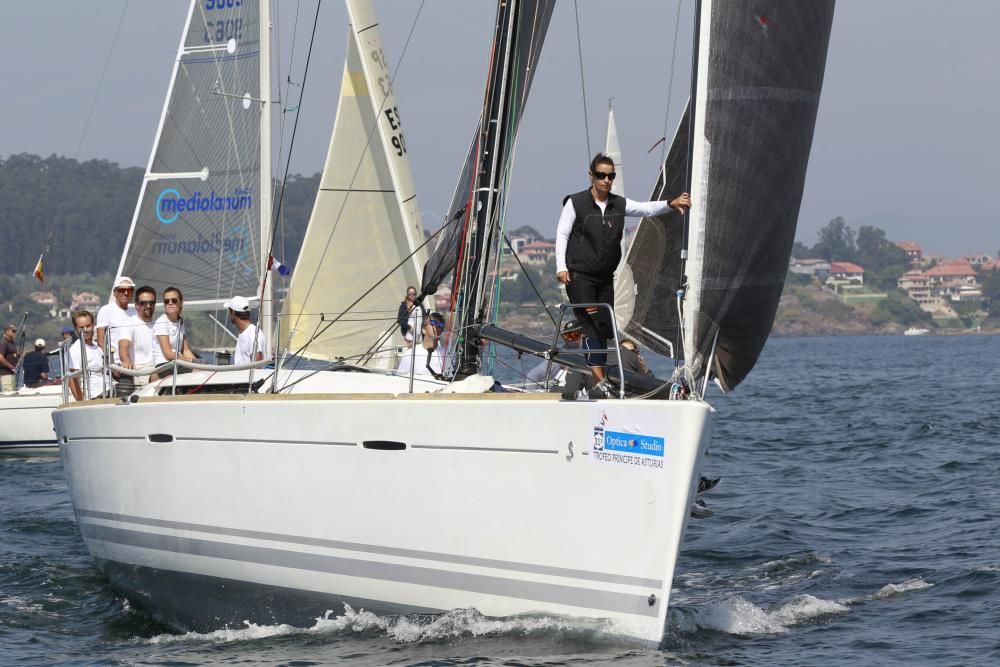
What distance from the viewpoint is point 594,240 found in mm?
7645

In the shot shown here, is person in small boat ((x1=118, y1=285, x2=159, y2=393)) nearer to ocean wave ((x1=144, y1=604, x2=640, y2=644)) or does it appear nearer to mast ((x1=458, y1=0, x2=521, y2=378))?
ocean wave ((x1=144, y1=604, x2=640, y2=644))

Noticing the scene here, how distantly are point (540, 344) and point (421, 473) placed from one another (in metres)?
1.03

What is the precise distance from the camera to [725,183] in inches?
271

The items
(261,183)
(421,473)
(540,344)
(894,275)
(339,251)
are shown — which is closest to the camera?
(421,473)

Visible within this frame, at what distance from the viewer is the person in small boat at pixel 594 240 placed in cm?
756

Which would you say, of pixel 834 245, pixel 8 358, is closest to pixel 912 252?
pixel 834 245

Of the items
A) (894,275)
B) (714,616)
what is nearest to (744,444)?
(714,616)

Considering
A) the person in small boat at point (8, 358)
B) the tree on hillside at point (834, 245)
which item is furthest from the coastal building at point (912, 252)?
the person in small boat at point (8, 358)

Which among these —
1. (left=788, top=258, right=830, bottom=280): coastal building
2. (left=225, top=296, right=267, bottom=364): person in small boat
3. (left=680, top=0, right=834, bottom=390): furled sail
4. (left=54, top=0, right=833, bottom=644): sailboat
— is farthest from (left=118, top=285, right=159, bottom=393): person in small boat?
(left=788, top=258, right=830, bottom=280): coastal building

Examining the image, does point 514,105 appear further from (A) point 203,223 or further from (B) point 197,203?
(B) point 197,203

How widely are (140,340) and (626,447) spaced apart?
4.29m

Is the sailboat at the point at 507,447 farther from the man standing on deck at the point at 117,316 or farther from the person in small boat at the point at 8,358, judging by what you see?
the person in small boat at the point at 8,358

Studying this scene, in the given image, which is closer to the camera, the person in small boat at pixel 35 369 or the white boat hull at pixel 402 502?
the white boat hull at pixel 402 502

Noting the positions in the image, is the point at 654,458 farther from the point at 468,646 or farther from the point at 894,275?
the point at 894,275
